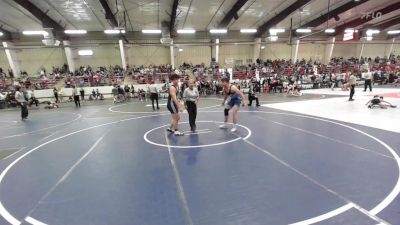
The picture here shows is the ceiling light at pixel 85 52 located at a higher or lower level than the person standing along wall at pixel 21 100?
higher

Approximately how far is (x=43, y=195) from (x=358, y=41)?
36540 mm

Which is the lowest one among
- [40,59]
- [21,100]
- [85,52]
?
[21,100]

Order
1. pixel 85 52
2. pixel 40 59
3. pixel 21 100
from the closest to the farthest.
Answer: pixel 21 100, pixel 40 59, pixel 85 52

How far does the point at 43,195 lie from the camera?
13.6 ft

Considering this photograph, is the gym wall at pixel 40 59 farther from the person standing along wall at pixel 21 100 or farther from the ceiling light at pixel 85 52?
the person standing along wall at pixel 21 100

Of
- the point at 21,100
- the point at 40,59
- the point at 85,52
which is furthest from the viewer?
the point at 85,52

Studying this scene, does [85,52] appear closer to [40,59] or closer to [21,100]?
[40,59]

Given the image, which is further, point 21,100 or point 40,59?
point 40,59

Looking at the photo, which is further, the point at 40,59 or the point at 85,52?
the point at 85,52

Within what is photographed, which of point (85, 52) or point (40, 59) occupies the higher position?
point (85, 52)

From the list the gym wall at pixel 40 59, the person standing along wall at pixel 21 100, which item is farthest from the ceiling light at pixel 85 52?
the person standing along wall at pixel 21 100

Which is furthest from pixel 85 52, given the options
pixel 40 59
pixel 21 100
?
pixel 21 100

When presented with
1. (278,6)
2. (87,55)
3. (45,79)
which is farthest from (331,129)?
(87,55)

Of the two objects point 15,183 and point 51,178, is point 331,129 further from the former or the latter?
point 15,183
